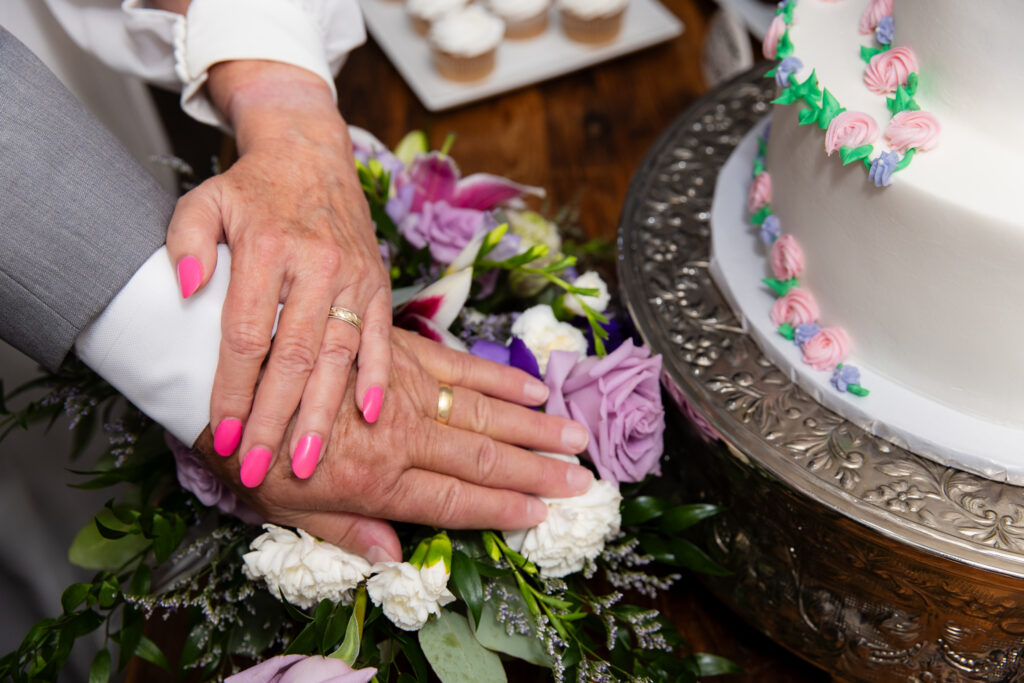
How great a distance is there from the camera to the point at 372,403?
2.27ft

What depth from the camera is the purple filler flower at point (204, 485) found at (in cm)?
77

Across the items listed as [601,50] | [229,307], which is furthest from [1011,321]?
[601,50]

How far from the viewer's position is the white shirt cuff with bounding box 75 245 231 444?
0.67 meters

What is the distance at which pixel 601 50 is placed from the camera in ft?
4.95

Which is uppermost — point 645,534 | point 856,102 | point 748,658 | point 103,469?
point 856,102

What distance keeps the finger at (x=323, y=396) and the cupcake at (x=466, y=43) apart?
85cm

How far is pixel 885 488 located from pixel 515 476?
1.00 feet

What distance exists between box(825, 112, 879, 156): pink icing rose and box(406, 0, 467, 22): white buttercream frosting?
3.28ft

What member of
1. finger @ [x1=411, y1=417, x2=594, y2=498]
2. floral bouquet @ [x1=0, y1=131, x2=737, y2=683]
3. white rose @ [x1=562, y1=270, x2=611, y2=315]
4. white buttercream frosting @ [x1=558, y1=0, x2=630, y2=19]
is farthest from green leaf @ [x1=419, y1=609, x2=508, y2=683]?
white buttercream frosting @ [x1=558, y1=0, x2=630, y2=19]

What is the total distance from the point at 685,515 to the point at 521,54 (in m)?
1.04

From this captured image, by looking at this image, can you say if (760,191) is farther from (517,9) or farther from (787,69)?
(517,9)

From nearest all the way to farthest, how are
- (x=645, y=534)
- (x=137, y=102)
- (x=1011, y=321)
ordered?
(x=1011, y=321)
(x=645, y=534)
(x=137, y=102)

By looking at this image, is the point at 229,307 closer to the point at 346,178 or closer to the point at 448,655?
the point at 346,178

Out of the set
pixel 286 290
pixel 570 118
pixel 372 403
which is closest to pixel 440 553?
pixel 372 403
